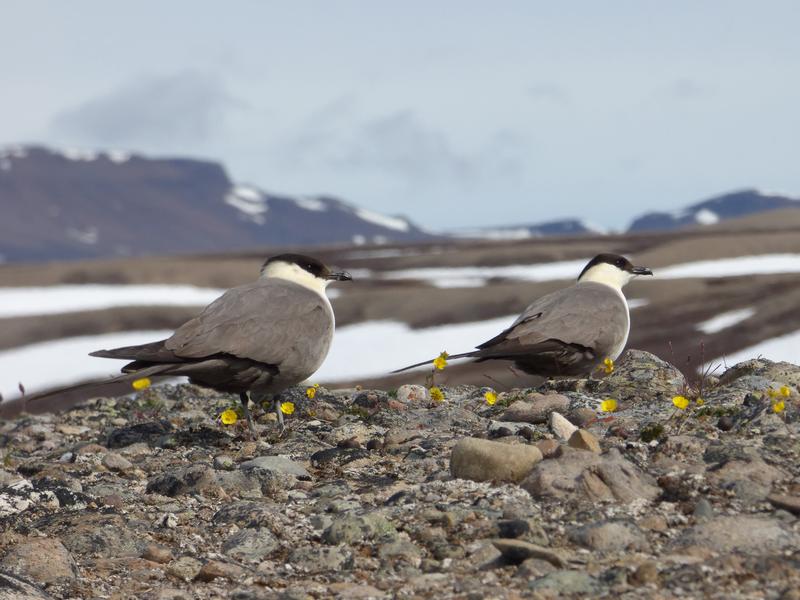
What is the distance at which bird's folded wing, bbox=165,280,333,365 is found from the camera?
859 centimetres

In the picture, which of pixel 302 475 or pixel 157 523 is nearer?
pixel 157 523

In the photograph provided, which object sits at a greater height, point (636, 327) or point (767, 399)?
point (767, 399)

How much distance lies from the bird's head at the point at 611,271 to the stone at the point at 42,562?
7.15 metres

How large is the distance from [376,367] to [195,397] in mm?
36843

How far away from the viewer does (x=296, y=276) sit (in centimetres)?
994

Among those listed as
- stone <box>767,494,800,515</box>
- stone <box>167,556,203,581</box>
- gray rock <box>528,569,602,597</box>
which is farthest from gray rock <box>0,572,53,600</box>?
stone <box>767,494,800,515</box>

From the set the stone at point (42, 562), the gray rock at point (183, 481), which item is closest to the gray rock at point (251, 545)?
the stone at point (42, 562)

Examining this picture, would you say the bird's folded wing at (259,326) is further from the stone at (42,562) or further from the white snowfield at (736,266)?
the white snowfield at (736,266)

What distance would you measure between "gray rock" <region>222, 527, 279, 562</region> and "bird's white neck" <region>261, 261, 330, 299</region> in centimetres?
382

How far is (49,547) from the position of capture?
20.0 feet

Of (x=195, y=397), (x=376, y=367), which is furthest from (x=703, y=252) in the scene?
(x=195, y=397)

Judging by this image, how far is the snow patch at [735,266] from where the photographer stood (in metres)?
70.1

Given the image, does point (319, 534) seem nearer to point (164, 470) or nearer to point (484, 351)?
point (164, 470)

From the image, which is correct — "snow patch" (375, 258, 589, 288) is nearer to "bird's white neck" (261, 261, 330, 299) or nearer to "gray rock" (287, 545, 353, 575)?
"bird's white neck" (261, 261, 330, 299)
